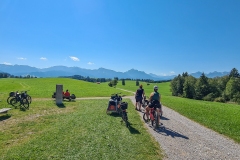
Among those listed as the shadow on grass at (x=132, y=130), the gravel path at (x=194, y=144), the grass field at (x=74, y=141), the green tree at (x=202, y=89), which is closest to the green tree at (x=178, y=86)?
the green tree at (x=202, y=89)

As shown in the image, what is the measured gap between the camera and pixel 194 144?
29.1 ft

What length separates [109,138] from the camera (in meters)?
9.10

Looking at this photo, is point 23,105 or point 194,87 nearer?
point 23,105

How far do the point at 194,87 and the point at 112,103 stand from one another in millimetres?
62179

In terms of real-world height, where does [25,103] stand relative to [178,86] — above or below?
below

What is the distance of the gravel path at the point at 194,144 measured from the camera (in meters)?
7.58

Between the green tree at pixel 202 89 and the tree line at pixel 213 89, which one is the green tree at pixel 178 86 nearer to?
the tree line at pixel 213 89

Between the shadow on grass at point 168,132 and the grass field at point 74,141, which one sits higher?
the grass field at point 74,141

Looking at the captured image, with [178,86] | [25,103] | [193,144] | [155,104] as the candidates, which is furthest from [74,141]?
[178,86]

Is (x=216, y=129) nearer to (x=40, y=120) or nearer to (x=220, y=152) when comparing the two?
(x=220, y=152)

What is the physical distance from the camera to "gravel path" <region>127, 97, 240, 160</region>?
758 cm

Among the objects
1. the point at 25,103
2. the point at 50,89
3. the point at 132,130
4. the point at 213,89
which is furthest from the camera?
the point at 213,89

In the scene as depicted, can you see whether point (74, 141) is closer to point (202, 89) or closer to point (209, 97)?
point (209, 97)

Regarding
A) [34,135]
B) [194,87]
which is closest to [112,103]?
[34,135]
